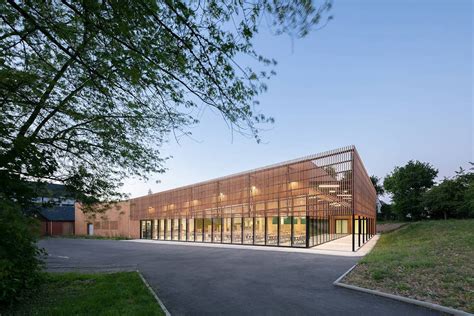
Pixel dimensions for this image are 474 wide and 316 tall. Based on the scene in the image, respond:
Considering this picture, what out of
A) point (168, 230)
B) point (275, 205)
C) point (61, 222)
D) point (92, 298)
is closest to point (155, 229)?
point (168, 230)

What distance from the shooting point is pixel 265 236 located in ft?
86.6

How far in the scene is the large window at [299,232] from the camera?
2397 centimetres

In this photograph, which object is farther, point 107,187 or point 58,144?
point 107,187

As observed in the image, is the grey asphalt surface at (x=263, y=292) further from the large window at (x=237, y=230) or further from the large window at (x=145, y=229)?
the large window at (x=145, y=229)

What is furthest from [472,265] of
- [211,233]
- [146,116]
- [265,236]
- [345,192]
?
[211,233]

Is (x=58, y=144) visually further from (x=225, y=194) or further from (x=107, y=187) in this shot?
(x=225, y=194)

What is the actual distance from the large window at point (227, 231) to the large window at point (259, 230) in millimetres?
3438

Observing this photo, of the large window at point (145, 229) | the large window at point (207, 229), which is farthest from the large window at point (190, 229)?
the large window at point (145, 229)

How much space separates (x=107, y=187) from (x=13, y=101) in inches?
162

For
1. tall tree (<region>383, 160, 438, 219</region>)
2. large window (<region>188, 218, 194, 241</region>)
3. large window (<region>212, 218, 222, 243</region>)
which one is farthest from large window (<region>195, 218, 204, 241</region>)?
tall tree (<region>383, 160, 438, 219</region>)

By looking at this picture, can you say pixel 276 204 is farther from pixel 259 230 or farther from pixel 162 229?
pixel 162 229

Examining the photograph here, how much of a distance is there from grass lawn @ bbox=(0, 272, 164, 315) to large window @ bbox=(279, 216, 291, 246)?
51.6ft

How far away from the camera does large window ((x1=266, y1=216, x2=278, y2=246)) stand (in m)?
25.6

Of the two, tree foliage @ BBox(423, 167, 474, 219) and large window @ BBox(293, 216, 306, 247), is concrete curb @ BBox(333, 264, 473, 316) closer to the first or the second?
large window @ BBox(293, 216, 306, 247)
